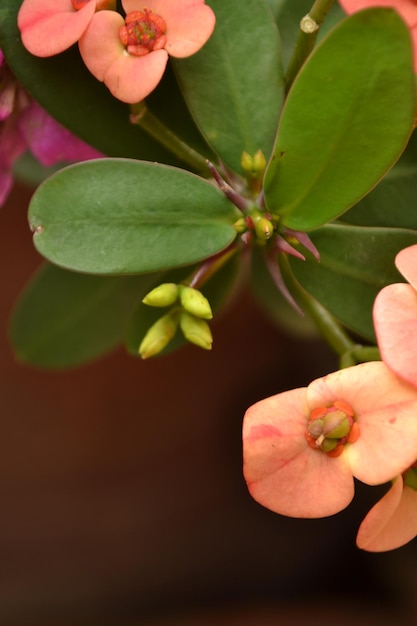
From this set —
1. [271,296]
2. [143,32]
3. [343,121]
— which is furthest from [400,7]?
[271,296]

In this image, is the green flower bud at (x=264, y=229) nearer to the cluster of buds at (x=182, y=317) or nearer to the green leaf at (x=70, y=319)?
the cluster of buds at (x=182, y=317)

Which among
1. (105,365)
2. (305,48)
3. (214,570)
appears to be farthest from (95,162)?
(214,570)

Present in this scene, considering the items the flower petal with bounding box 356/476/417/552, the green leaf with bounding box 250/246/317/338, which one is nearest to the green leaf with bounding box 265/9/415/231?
the flower petal with bounding box 356/476/417/552

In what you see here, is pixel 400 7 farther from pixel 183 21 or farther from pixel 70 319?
pixel 70 319

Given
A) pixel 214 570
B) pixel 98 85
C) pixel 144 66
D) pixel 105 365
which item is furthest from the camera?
pixel 214 570

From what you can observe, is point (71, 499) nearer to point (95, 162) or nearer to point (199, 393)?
point (199, 393)

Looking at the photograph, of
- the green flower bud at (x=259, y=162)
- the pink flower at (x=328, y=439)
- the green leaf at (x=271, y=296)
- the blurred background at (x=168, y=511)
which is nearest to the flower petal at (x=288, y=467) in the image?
the pink flower at (x=328, y=439)

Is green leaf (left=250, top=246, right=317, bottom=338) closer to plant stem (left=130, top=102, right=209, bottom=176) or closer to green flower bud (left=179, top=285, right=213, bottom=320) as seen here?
plant stem (left=130, top=102, right=209, bottom=176)
